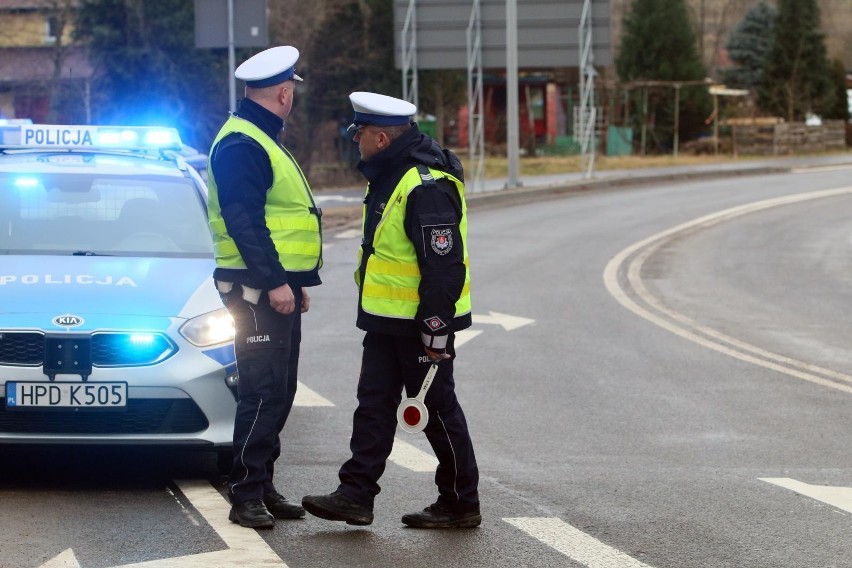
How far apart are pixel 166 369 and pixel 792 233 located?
55.1 feet

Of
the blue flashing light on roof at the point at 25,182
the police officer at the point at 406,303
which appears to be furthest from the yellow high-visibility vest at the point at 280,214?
the blue flashing light on roof at the point at 25,182

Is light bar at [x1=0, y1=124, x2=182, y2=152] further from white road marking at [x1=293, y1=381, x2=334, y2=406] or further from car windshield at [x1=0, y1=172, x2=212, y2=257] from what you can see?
white road marking at [x1=293, y1=381, x2=334, y2=406]

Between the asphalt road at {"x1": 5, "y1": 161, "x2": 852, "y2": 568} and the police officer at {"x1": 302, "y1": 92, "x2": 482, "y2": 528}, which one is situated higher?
the police officer at {"x1": 302, "y1": 92, "x2": 482, "y2": 528}

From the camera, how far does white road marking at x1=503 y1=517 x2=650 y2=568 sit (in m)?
5.59

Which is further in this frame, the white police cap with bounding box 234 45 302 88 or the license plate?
the license plate

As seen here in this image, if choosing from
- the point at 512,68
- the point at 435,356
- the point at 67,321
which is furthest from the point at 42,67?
the point at 435,356

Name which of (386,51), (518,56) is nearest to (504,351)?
(518,56)

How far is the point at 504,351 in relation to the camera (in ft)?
38.1

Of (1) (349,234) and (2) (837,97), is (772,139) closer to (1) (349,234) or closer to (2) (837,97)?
(2) (837,97)

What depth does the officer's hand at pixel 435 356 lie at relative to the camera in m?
5.97

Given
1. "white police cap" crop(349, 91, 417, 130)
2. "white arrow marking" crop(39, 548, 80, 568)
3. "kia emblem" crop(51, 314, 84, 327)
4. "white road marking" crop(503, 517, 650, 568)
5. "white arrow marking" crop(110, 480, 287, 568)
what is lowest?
"white road marking" crop(503, 517, 650, 568)

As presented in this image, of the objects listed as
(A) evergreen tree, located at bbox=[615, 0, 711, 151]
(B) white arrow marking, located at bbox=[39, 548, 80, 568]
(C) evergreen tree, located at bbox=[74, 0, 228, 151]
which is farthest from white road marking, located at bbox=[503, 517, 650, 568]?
(A) evergreen tree, located at bbox=[615, 0, 711, 151]

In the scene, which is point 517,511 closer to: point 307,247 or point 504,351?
point 307,247

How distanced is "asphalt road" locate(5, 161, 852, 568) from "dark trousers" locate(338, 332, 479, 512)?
0.18 metres
